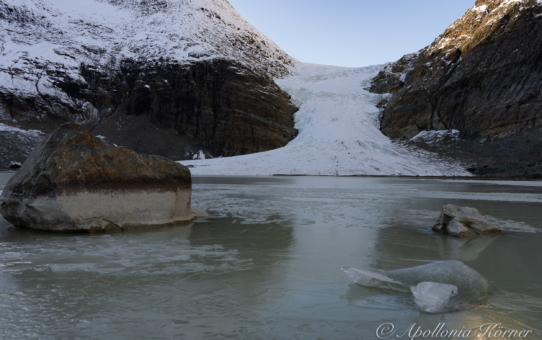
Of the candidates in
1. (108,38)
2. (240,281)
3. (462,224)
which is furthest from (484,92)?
(108,38)

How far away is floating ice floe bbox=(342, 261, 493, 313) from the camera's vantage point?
95.7 inches

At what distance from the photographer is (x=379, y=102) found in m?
47.4

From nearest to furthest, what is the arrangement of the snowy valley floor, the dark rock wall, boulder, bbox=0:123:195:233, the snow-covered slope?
boulder, bbox=0:123:195:233
the snowy valley floor
the dark rock wall
the snow-covered slope

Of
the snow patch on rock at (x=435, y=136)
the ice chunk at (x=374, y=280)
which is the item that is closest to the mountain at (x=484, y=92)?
the snow patch on rock at (x=435, y=136)

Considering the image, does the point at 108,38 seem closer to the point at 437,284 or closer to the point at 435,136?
the point at 435,136

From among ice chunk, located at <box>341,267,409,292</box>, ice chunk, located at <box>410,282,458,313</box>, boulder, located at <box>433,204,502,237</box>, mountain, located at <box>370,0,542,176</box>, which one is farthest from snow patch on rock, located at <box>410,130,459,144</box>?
ice chunk, located at <box>410,282,458,313</box>

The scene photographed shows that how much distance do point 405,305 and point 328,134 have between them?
36426mm

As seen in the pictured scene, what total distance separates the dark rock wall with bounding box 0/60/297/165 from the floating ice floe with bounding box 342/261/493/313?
1578 inches

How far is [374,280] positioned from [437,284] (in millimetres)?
523

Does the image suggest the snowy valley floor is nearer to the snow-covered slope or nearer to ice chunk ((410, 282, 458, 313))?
the snow-covered slope

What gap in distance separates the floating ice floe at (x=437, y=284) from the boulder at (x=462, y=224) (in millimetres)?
2458

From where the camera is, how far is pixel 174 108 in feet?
151

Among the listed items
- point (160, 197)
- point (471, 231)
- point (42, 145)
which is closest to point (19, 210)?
point (42, 145)

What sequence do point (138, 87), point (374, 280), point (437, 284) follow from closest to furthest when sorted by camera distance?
1. point (437, 284)
2. point (374, 280)
3. point (138, 87)
